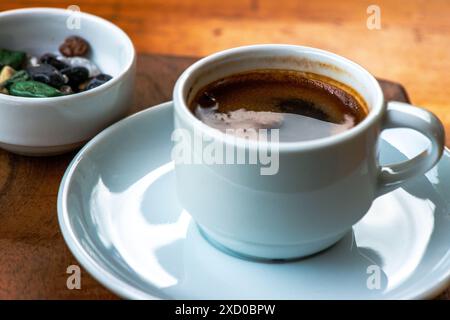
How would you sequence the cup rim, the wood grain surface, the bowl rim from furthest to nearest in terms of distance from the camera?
the bowl rim < the wood grain surface < the cup rim

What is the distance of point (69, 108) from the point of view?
117 cm

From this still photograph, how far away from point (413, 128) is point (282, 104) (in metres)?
0.21

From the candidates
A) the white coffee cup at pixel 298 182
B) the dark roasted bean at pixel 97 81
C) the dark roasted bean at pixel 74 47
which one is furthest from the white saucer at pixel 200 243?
the dark roasted bean at pixel 74 47

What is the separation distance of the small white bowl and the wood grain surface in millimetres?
39

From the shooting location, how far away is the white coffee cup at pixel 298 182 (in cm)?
84

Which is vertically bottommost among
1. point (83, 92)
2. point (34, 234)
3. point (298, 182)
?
point (34, 234)

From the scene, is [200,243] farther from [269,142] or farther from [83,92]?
[83,92]

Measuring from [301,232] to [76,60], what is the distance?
685mm

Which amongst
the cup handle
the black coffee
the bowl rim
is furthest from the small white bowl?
the cup handle

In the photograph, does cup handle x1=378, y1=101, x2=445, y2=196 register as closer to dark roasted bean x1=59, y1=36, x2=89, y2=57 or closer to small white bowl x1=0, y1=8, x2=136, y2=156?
small white bowl x1=0, y1=8, x2=136, y2=156

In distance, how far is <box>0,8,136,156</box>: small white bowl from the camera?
3.80 feet

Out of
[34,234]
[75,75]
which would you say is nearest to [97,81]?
[75,75]

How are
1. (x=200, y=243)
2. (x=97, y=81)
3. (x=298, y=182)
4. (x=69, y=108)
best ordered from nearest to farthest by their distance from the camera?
(x=298, y=182)
(x=200, y=243)
(x=69, y=108)
(x=97, y=81)

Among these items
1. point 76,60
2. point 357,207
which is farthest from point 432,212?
point 76,60
